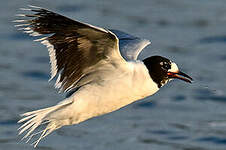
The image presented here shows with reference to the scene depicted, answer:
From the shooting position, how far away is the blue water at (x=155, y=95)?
480 inches

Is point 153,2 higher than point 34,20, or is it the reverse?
point 34,20

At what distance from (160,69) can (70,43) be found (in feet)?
3.11

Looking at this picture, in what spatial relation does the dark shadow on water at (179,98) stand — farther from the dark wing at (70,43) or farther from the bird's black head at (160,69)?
the dark wing at (70,43)

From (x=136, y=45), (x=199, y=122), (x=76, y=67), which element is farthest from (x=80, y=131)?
(x=76, y=67)

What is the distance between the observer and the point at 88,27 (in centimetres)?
791

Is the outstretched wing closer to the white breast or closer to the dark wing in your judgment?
the white breast

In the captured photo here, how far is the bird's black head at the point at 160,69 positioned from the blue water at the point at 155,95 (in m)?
3.28

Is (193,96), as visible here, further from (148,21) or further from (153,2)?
(153,2)

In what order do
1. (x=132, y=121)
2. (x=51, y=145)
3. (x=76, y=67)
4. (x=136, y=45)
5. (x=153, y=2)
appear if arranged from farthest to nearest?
(x=153, y=2) → (x=132, y=121) → (x=51, y=145) → (x=136, y=45) → (x=76, y=67)

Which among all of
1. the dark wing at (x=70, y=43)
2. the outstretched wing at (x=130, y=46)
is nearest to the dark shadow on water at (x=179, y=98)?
the outstretched wing at (x=130, y=46)

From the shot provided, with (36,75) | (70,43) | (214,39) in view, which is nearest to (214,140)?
(36,75)

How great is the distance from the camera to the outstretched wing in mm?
9367

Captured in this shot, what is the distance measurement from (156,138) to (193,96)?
1623mm

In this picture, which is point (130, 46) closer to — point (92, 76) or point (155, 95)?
point (92, 76)
